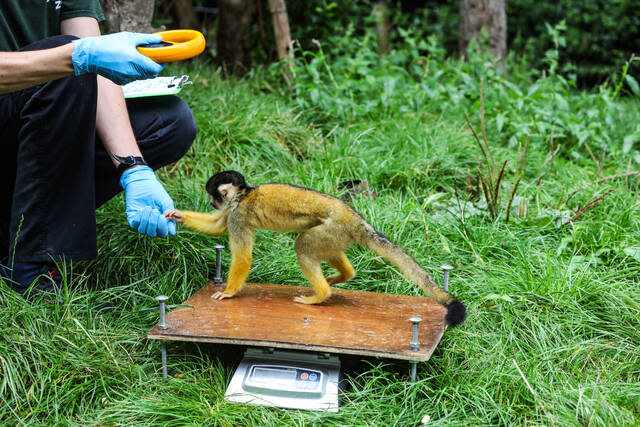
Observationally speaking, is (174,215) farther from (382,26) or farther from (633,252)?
(382,26)

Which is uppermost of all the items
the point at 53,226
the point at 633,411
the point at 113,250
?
the point at 53,226

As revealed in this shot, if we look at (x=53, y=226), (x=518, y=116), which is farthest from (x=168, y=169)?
(x=518, y=116)

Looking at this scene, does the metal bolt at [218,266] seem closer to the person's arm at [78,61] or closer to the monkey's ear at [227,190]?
the monkey's ear at [227,190]

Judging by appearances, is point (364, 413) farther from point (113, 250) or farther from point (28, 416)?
point (113, 250)

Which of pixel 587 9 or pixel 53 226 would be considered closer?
pixel 53 226

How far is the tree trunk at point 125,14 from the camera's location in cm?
415

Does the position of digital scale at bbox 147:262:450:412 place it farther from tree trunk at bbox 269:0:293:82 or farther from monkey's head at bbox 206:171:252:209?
tree trunk at bbox 269:0:293:82

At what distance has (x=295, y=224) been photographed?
2828 millimetres

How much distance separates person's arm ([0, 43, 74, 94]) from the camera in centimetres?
242

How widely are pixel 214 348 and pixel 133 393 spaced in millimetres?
425

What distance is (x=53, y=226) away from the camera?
2.77 metres

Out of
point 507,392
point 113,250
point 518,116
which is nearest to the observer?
point 507,392

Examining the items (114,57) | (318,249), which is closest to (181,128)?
(114,57)

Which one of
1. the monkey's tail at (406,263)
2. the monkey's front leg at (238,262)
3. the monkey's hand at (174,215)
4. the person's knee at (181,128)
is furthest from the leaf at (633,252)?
the person's knee at (181,128)
